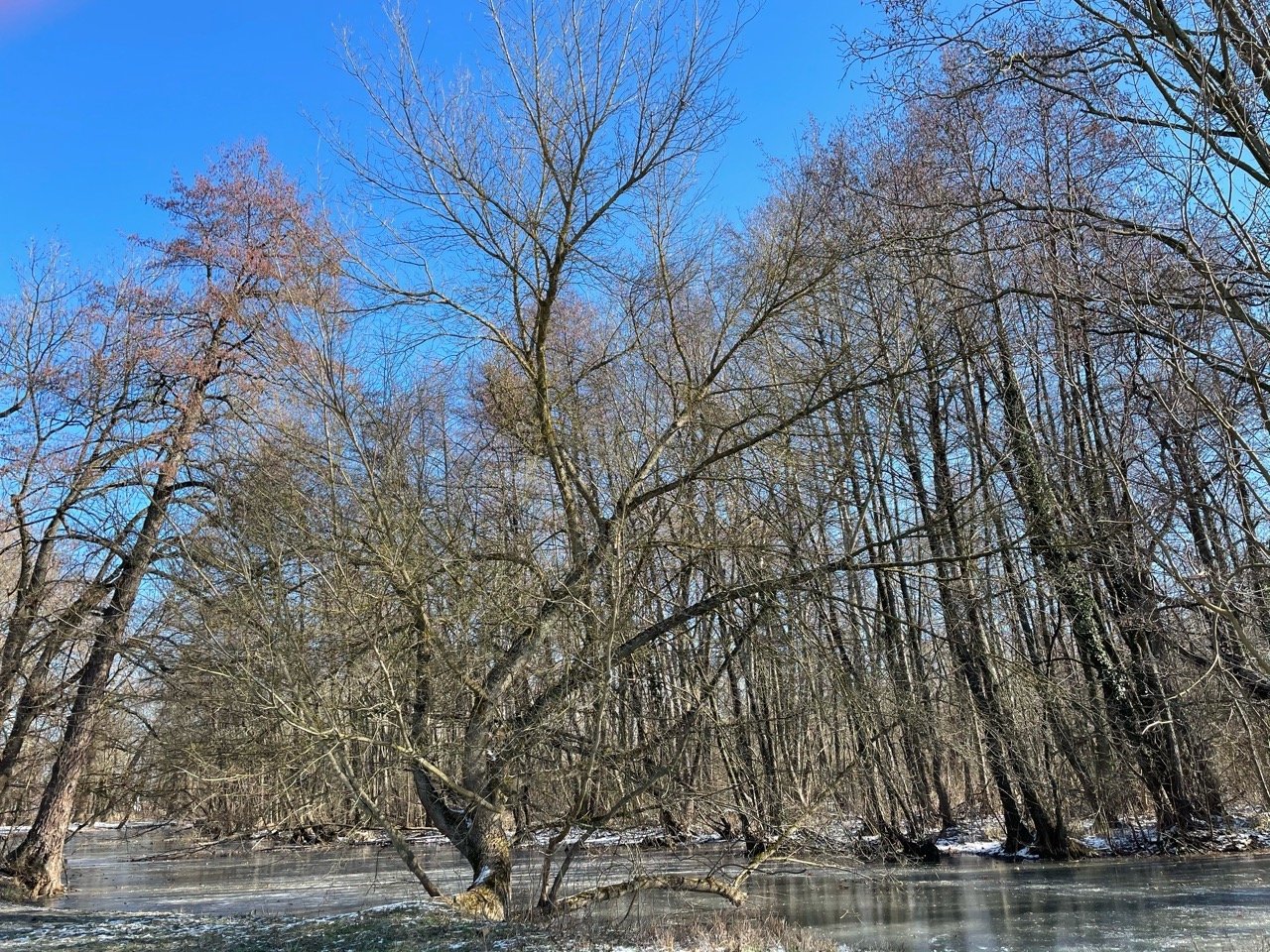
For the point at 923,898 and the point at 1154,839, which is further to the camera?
the point at 1154,839

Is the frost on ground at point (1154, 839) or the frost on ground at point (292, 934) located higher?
the frost on ground at point (292, 934)

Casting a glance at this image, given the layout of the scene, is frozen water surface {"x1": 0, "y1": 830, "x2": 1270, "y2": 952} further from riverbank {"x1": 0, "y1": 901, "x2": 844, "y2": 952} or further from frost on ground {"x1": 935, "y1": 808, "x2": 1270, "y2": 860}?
frost on ground {"x1": 935, "y1": 808, "x2": 1270, "y2": 860}

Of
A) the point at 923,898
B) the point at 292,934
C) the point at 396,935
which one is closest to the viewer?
the point at 396,935

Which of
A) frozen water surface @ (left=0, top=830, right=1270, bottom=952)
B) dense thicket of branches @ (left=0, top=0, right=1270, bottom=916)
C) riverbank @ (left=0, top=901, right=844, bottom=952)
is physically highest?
dense thicket of branches @ (left=0, top=0, right=1270, bottom=916)

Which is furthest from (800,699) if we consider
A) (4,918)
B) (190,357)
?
→ (190,357)

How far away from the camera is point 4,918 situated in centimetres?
907

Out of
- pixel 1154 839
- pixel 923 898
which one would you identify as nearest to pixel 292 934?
pixel 923 898

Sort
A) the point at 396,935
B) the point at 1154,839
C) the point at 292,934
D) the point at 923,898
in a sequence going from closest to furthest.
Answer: the point at 396,935 → the point at 292,934 → the point at 923,898 → the point at 1154,839

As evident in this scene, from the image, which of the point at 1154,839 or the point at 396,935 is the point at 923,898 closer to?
the point at 1154,839

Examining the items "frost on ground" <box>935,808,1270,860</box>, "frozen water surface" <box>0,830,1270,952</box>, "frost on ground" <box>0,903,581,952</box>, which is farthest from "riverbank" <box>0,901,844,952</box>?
"frost on ground" <box>935,808,1270,860</box>

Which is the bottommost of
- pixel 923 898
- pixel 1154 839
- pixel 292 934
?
pixel 923 898

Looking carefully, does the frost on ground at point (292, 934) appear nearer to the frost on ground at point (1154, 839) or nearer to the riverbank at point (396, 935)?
the riverbank at point (396, 935)

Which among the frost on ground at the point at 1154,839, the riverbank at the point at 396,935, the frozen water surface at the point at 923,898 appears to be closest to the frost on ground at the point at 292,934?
the riverbank at the point at 396,935

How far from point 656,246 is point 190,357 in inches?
330
